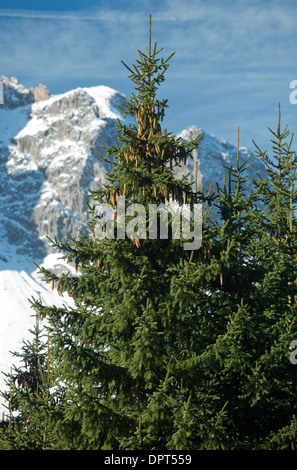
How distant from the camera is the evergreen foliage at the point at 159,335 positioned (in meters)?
8.51

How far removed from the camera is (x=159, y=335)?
364 inches

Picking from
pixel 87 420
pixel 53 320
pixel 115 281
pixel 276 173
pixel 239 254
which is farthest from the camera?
pixel 276 173

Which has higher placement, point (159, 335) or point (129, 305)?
point (129, 305)

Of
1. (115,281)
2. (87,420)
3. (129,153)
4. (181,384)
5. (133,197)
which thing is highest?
(129,153)

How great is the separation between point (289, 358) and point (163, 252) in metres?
3.08

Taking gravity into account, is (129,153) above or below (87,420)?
above

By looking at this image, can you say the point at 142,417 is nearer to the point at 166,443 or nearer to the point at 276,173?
the point at 166,443

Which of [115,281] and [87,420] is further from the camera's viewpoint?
[115,281]

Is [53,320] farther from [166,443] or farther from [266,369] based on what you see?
[266,369]

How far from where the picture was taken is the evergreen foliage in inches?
335

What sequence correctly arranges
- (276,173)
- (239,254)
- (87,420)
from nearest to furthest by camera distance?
(87,420) < (239,254) < (276,173)

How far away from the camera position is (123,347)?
30.7 ft

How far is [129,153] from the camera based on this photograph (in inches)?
396
